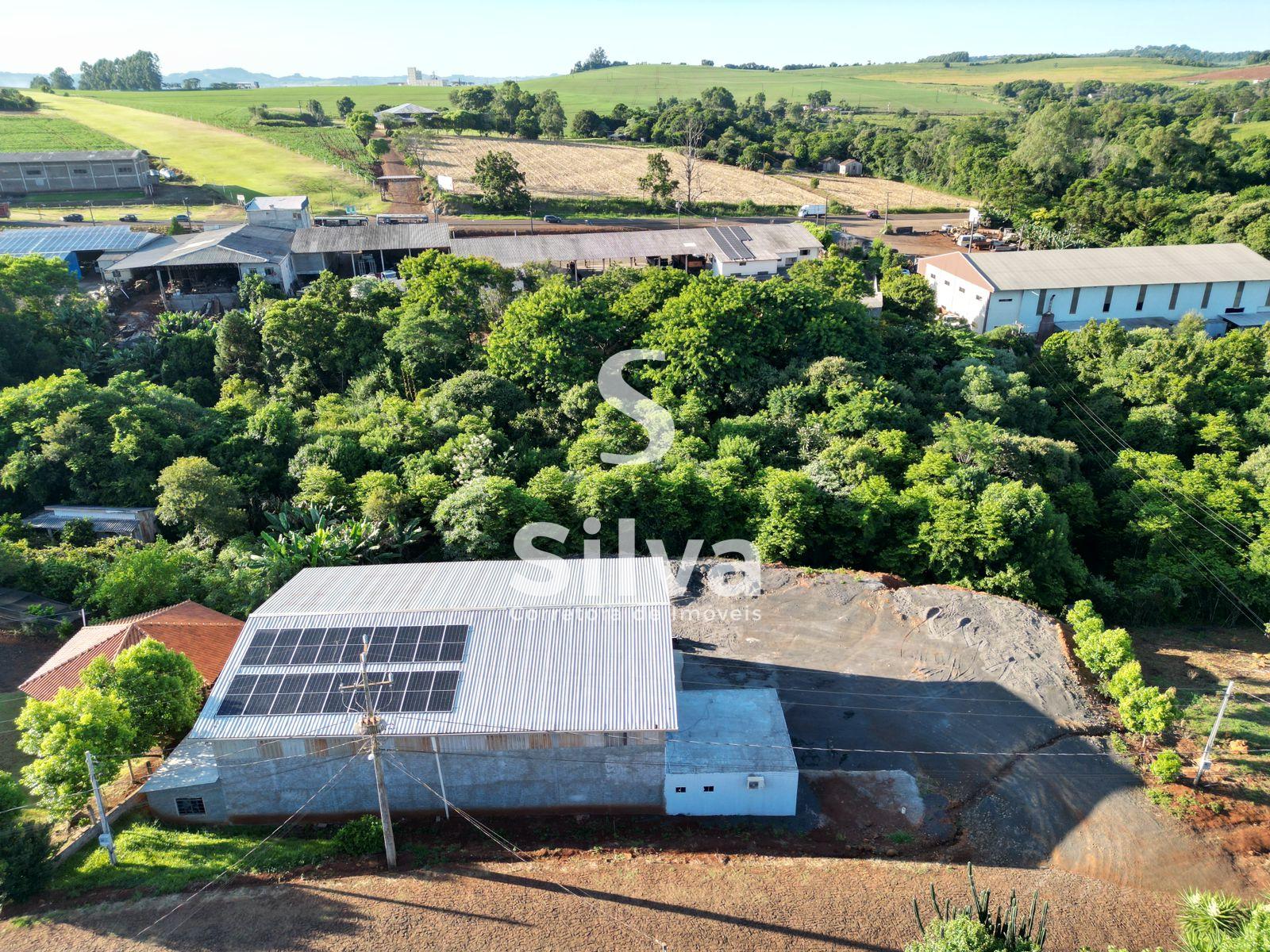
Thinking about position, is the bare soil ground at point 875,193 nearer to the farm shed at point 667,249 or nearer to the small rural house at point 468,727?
the farm shed at point 667,249

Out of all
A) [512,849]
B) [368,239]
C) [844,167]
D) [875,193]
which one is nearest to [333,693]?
[512,849]

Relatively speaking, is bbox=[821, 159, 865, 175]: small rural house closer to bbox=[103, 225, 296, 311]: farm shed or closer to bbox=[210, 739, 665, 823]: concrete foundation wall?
bbox=[103, 225, 296, 311]: farm shed

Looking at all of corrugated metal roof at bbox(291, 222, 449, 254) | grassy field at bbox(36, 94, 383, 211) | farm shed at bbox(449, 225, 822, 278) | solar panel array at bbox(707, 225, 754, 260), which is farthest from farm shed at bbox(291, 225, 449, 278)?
grassy field at bbox(36, 94, 383, 211)

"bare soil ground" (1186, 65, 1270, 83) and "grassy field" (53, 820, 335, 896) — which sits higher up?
"bare soil ground" (1186, 65, 1270, 83)

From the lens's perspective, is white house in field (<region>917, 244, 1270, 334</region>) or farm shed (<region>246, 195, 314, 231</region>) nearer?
white house in field (<region>917, 244, 1270, 334</region>)

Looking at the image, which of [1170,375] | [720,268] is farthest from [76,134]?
[1170,375]

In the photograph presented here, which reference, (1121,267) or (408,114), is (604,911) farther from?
(408,114)

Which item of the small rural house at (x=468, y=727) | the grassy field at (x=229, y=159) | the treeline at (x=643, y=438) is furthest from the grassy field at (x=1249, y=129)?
the small rural house at (x=468, y=727)

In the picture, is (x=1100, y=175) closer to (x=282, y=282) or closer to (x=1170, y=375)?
(x=1170, y=375)
